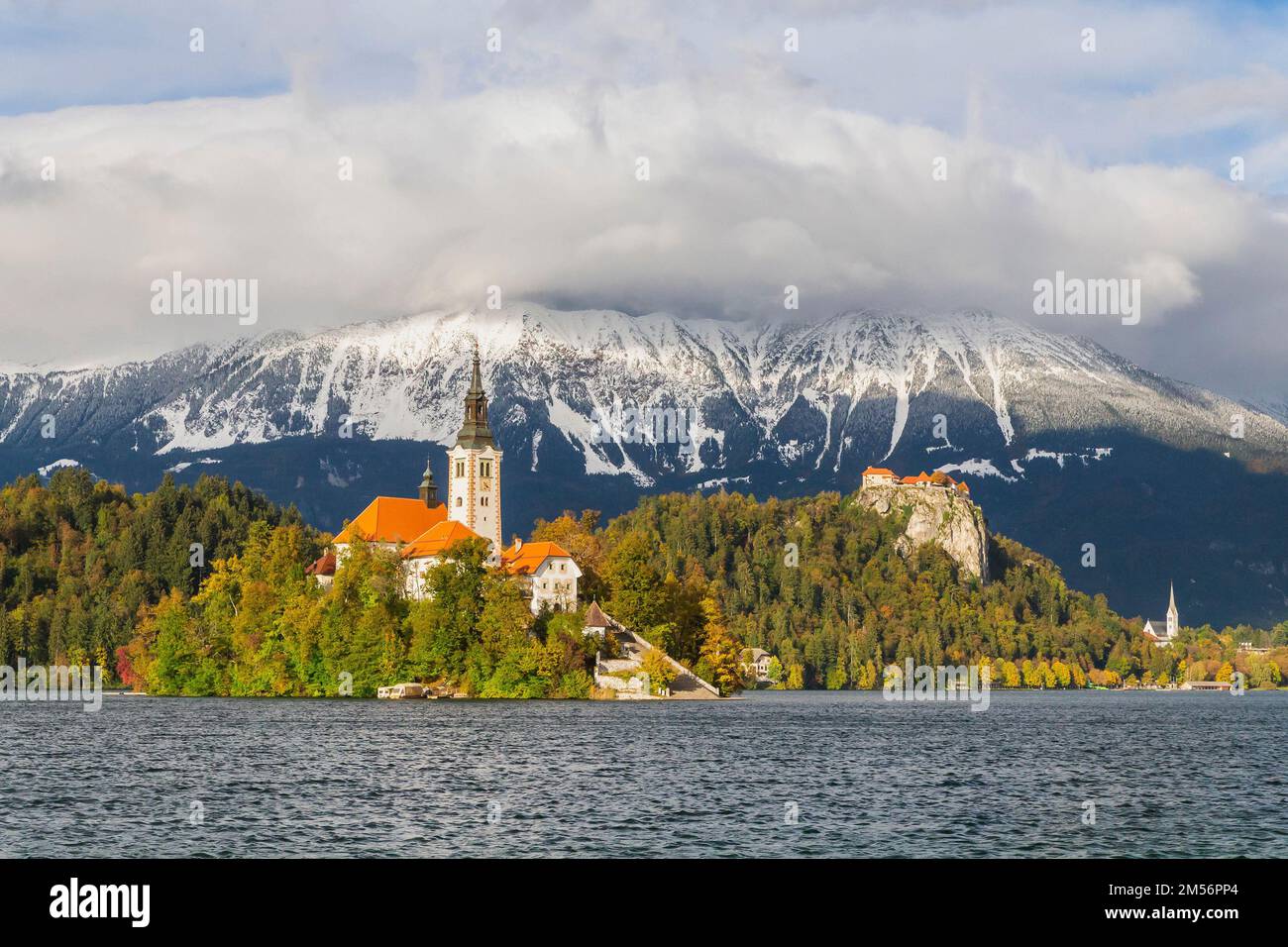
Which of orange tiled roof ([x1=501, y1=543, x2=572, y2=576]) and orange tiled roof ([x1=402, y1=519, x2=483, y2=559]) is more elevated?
orange tiled roof ([x1=402, y1=519, x2=483, y2=559])

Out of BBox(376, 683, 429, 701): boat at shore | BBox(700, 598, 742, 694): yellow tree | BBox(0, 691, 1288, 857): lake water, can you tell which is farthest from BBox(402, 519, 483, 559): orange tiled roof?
BBox(0, 691, 1288, 857): lake water

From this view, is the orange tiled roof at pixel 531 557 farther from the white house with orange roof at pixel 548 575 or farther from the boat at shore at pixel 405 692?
the boat at shore at pixel 405 692

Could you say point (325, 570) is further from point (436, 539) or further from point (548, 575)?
point (548, 575)

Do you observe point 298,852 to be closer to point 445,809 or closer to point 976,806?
point 445,809

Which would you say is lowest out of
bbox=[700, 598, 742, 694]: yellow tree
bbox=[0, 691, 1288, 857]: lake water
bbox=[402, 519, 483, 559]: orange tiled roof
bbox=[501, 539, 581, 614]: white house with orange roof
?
bbox=[0, 691, 1288, 857]: lake water

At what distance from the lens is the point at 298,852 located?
55.6 meters

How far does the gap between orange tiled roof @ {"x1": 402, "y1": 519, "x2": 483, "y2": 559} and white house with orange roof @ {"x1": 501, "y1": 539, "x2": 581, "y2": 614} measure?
29.5 ft

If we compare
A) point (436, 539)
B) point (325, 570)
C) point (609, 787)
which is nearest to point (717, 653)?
point (436, 539)

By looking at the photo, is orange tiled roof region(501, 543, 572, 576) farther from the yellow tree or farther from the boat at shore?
the boat at shore

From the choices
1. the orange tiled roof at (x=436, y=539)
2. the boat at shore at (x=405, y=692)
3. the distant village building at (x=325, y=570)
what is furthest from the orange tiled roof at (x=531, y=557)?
the distant village building at (x=325, y=570)

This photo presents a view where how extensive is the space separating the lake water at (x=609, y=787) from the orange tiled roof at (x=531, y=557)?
40.2 metres

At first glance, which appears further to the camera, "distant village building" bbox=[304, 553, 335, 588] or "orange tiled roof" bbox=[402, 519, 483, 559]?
"distant village building" bbox=[304, 553, 335, 588]

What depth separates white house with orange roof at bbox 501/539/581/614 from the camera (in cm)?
17575
